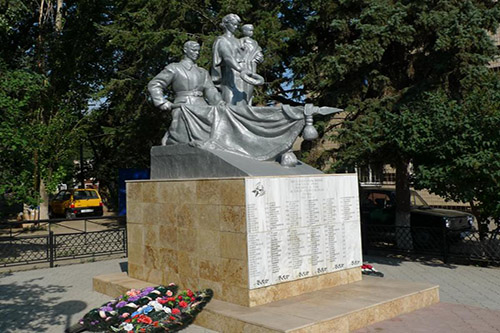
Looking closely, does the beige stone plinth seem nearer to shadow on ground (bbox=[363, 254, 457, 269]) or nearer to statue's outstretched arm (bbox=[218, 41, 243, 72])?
statue's outstretched arm (bbox=[218, 41, 243, 72])

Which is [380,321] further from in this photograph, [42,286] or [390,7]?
[390,7]

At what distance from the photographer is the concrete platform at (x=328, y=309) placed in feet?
17.0

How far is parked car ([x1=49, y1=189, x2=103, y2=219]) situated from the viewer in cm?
2239

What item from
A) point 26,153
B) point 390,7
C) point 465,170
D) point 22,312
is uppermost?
point 390,7

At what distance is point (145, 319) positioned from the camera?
18.6 ft

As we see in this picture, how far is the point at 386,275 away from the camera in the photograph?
911cm

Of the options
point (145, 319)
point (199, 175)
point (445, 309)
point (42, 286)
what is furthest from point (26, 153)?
point (445, 309)

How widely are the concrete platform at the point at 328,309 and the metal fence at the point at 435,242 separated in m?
3.80

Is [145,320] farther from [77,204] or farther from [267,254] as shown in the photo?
[77,204]

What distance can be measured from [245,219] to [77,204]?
18331 mm

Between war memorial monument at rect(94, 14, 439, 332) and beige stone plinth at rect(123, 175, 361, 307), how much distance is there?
0.6 inches

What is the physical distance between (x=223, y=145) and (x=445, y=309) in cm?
372

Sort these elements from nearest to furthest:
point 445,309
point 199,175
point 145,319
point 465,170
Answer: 1. point 145,319
2. point 445,309
3. point 199,175
4. point 465,170

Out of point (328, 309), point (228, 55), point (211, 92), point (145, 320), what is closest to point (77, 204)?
point (211, 92)
